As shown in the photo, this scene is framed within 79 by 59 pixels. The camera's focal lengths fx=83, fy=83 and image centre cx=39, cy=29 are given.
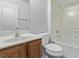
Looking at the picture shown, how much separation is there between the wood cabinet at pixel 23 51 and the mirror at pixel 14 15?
570mm

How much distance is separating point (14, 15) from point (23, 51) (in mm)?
856

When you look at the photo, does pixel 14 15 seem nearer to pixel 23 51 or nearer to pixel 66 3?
pixel 23 51

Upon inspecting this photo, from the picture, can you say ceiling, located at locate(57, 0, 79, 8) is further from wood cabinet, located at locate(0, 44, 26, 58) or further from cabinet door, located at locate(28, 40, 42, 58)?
wood cabinet, located at locate(0, 44, 26, 58)

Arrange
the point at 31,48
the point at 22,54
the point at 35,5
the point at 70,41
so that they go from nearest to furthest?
1. the point at 22,54
2. the point at 31,48
3. the point at 35,5
4. the point at 70,41

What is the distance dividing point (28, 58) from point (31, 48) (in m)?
0.19

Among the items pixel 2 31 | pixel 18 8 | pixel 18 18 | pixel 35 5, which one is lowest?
pixel 2 31

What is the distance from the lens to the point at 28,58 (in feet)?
4.67

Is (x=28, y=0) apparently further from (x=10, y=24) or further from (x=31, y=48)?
(x=31, y=48)

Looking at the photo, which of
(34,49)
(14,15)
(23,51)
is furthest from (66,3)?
(23,51)

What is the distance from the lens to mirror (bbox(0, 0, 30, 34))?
5.28 feet

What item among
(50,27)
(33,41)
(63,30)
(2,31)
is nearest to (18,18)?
(2,31)

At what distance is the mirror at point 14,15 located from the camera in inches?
63.3

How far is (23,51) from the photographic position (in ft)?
4.41

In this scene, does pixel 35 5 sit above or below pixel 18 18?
above
